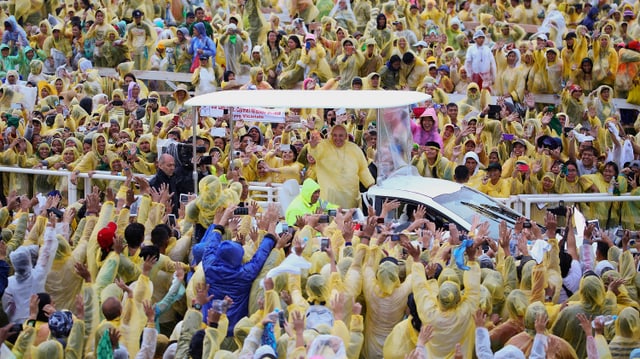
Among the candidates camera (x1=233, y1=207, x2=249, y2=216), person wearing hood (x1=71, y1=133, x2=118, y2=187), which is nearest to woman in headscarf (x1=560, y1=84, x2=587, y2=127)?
person wearing hood (x1=71, y1=133, x2=118, y2=187)

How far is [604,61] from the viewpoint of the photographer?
78.3 ft

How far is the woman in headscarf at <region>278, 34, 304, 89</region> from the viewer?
24891mm

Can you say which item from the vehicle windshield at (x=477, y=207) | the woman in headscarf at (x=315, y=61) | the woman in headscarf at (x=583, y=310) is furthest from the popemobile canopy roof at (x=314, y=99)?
the woman in headscarf at (x=315, y=61)

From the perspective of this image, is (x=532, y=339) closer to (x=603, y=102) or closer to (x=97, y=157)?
(x=97, y=157)

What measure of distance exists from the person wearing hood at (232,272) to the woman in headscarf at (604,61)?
11.7 m

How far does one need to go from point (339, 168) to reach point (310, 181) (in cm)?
98

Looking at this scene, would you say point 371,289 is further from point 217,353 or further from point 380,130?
point 380,130

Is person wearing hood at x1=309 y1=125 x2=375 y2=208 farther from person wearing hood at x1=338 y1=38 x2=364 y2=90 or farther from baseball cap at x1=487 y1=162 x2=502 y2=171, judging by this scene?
person wearing hood at x1=338 y1=38 x2=364 y2=90

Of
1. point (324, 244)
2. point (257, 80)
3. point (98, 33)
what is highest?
point (98, 33)

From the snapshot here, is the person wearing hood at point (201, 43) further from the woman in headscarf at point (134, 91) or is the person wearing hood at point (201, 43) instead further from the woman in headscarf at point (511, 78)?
the woman in headscarf at point (511, 78)

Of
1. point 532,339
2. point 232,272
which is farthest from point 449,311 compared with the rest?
point 232,272

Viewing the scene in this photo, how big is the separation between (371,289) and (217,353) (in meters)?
2.05

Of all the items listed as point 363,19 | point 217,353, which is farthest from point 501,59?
point 217,353

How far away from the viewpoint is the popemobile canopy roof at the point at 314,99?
1714 cm
